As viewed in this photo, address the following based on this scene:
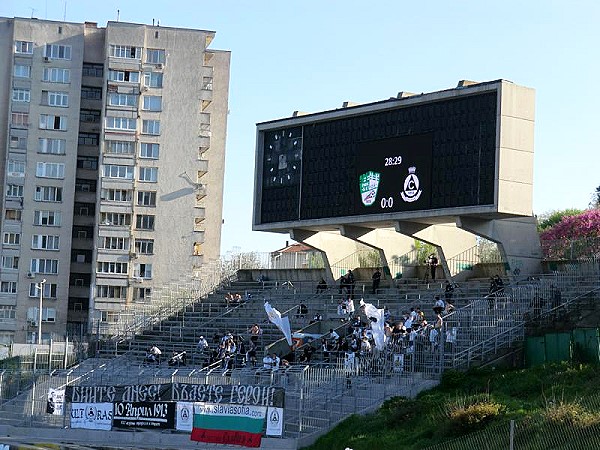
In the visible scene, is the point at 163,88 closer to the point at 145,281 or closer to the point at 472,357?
the point at 145,281

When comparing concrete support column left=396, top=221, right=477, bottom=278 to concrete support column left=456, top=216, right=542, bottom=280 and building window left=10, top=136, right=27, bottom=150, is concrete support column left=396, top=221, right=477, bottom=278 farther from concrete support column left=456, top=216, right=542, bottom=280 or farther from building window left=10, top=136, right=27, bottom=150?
building window left=10, top=136, right=27, bottom=150

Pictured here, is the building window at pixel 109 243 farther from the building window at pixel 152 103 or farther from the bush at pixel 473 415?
the bush at pixel 473 415

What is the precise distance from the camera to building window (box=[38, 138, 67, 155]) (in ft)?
261

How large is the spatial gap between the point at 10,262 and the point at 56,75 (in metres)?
11.5

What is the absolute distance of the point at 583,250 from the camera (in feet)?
161

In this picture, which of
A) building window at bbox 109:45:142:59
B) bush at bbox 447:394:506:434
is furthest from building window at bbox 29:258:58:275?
bush at bbox 447:394:506:434

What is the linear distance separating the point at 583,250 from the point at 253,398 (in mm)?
17917

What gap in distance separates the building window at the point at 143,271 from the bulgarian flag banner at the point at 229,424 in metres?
42.1

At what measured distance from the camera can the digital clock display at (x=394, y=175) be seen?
150 ft

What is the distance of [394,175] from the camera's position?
153 feet

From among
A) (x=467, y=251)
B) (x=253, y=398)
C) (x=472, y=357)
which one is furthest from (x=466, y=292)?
(x=253, y=398)

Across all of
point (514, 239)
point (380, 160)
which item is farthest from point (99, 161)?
point (514, 239)

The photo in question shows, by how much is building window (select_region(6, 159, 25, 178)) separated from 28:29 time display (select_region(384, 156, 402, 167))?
37919 mm

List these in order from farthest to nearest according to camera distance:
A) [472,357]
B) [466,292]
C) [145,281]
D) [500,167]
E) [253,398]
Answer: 1. [145,281]
2. [466,292]
3. [500,167]
4. [472,357]
5. [253,398]
